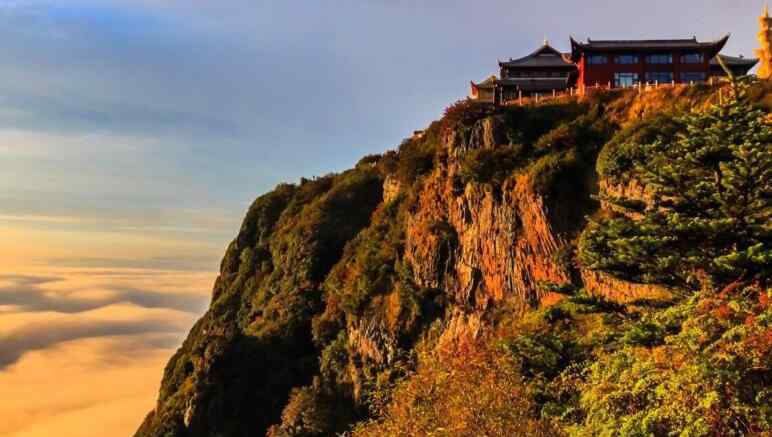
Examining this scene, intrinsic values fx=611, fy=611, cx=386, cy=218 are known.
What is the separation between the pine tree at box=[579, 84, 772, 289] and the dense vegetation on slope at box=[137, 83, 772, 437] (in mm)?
69

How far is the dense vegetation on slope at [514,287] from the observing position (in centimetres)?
1614

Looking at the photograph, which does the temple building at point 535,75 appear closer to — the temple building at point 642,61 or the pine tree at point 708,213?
the temple building at point 642,61

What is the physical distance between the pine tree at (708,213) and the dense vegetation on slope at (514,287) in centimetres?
7

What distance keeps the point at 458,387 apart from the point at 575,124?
88.9 feet

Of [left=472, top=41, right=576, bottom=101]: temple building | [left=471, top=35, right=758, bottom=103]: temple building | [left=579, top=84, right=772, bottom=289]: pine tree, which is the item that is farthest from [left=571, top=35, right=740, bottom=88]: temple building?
[left=579, top=84, right=772, bottom=289]: pine tree

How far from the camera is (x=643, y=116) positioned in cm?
3981

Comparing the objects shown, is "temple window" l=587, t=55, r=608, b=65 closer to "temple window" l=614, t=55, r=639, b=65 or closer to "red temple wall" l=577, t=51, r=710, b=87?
"red temple wall" l=577, t=51, r=710, b=87

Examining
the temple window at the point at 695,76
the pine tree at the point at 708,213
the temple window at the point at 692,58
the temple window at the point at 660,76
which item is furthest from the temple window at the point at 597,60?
the pine tree at the point at 708,213

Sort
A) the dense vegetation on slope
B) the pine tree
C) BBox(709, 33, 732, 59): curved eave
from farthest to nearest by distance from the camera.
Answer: BBox(709, 33, 732, 59): curved eave
the pine tree
the dense vegetation on slope

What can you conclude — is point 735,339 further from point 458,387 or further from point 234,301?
point 234,301

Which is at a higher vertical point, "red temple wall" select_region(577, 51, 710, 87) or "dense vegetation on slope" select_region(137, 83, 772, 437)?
"red temple wall" select_region(577, 51, 710, 87)

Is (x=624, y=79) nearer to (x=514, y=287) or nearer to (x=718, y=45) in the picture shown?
(x=718, y=45)

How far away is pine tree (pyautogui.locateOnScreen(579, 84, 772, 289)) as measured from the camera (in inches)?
759

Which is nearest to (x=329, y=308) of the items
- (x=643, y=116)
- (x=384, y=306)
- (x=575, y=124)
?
(x=384, y=306)
